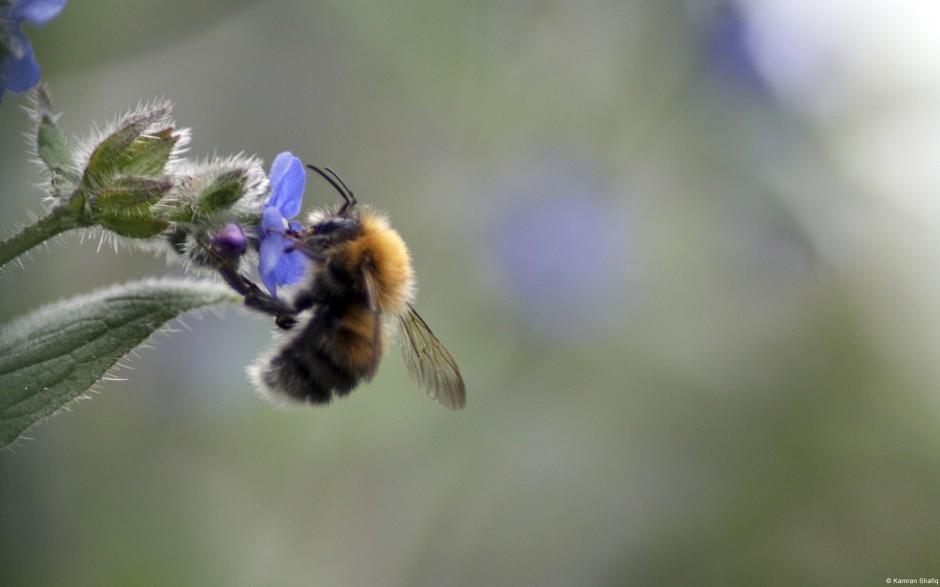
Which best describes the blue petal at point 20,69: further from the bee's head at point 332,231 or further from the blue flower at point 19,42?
the bee's head at point 332,231

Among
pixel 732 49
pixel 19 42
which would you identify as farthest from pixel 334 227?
pixel 732 49

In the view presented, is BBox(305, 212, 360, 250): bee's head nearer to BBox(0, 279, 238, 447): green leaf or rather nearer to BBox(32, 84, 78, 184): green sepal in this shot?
BBox(0, 279, 238, 447): green leaf

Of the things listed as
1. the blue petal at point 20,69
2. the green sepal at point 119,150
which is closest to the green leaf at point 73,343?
the green sepal at point 119,150

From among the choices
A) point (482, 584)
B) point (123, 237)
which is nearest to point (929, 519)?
point (482, 584)

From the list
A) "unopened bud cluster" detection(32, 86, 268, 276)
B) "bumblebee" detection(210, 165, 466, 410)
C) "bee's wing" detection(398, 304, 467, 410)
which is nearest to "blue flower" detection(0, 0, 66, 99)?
"unopened bud cluster" detection(32, 86, 268, 276)

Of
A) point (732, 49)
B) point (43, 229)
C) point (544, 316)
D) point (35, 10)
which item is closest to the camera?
point (35, 10)

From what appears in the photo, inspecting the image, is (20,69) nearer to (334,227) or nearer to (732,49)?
(334,227)
